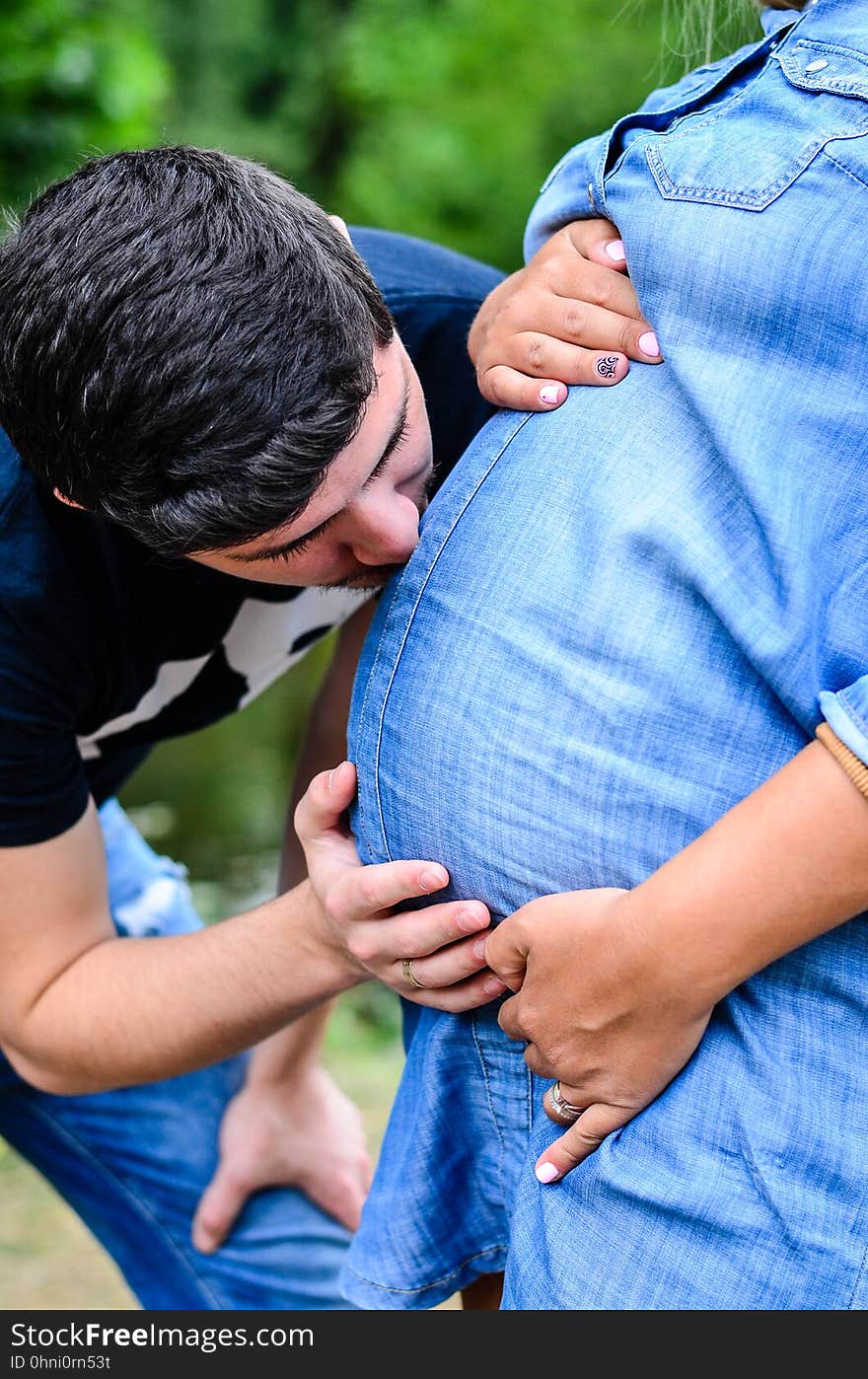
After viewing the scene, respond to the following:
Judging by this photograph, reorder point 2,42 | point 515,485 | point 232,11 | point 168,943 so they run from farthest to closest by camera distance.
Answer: point 232,11
point 2,42
point 168,943
point 515,485

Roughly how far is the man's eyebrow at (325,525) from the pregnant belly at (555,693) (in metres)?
0.10

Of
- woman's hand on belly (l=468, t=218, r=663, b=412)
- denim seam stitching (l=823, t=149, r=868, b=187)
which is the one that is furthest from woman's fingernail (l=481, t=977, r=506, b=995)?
denim seam stitching (l=823, t=149, r=868, b=187)

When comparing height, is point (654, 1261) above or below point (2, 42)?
above

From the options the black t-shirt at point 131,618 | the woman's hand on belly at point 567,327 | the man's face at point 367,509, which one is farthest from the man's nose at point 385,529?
the black t-shirt at point 131,618

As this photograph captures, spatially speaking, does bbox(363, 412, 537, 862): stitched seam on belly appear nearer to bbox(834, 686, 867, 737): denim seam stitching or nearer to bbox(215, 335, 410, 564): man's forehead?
bbox(215, 335, 410, 564): man's forehead

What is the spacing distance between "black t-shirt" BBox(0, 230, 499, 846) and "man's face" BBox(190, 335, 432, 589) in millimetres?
299

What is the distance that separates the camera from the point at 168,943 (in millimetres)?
1927

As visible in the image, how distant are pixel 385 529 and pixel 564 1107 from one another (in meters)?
0.63

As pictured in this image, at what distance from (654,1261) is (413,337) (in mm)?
1291

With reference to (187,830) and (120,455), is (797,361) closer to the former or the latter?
(120,455)

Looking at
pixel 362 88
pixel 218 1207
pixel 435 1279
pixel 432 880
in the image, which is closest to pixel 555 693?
pixel 432 880

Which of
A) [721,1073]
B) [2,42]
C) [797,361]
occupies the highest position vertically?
[797,361]

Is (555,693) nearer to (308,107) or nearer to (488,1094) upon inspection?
(488,1094)

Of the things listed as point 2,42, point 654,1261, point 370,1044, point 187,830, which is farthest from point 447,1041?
point 2,42
